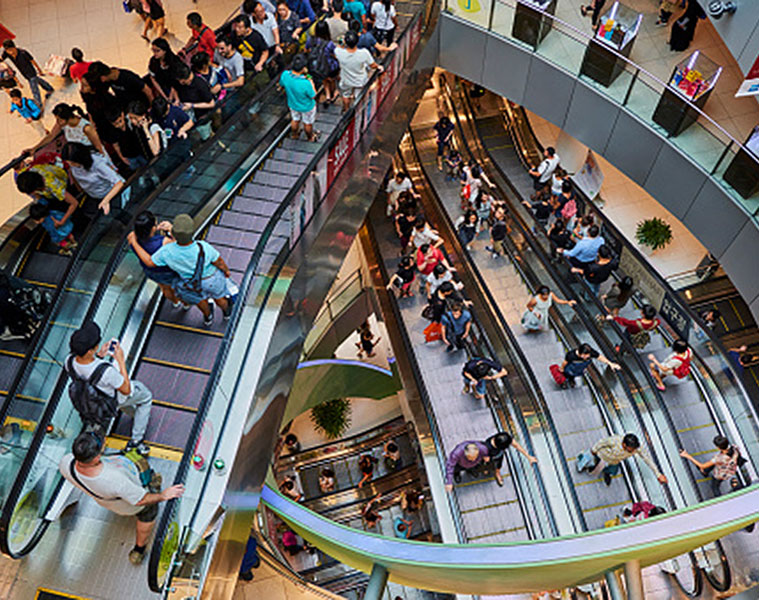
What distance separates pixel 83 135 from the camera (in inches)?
283

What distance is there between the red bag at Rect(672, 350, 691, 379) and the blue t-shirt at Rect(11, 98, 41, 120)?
38.5ft

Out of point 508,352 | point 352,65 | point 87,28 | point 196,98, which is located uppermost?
point 87,28

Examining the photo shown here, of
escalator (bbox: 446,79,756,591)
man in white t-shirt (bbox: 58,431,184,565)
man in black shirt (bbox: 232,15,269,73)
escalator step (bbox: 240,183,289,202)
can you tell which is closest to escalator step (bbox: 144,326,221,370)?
man in white t-shirt (bbox: 58,431,184,565)

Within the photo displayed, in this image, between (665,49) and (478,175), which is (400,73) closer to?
(478,175)

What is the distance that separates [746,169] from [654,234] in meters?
3.67

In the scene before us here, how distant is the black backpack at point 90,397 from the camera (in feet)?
18.2

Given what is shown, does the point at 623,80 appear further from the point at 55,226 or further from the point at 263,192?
the point at 55,226

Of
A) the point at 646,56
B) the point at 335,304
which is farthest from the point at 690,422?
the point at 646,56

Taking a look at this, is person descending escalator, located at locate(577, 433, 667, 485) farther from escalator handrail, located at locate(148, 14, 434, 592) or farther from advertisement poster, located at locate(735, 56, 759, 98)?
advertisement poster, located at locate(735, 56, 759, 98)

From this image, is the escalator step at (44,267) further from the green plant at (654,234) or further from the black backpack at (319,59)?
the green plant at (654,234)

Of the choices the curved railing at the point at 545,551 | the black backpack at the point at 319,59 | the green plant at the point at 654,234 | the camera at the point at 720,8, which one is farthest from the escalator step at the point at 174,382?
the green plant at the point at 654,234

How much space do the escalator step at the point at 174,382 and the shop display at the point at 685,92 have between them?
28.5ft

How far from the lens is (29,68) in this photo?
13531mm

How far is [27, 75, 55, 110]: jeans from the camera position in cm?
1358
